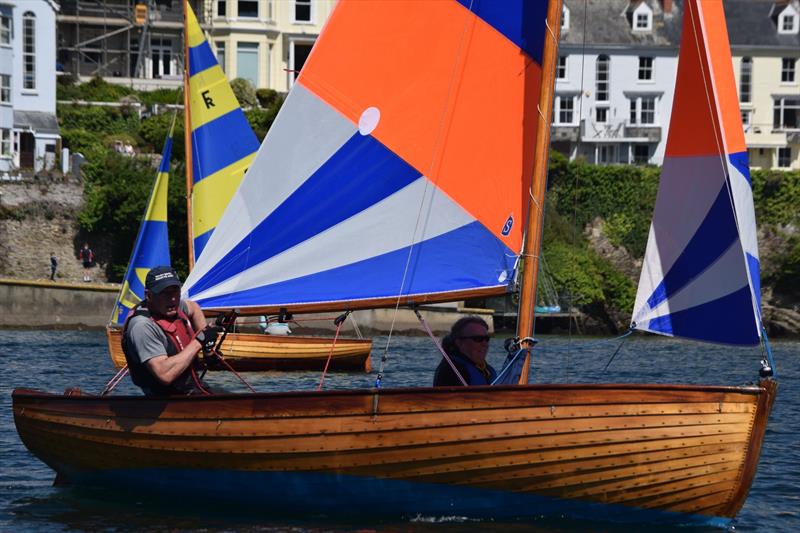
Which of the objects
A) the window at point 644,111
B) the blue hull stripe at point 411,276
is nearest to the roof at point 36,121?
the window at point 644,111

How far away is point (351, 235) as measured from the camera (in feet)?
42.6

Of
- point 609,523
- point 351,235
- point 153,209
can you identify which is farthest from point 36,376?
point 609,523

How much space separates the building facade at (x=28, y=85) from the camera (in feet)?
166

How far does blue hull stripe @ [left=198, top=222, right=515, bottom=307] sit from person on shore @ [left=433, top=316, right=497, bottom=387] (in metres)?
0.45

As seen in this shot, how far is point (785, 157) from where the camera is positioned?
6725 cm

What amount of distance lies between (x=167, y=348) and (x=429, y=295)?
244 cm

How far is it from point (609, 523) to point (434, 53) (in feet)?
15.0

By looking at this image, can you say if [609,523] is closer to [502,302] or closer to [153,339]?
[153,339]

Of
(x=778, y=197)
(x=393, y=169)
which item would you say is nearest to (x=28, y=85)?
(x=778, y=197)

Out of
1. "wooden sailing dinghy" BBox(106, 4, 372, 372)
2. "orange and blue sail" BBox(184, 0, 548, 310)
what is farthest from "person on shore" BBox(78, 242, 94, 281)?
"orange and blue sail" BBox(184, 0, 548, 310)

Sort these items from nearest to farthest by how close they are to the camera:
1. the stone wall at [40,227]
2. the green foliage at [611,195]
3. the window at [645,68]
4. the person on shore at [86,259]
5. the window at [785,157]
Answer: the stone wall at [40,227] < the person on shore at [86,259] < the green foliage at [611,195] < the window at [645,68] < the window at [785,157]

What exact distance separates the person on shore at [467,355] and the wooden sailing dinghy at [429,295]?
15.9 inches

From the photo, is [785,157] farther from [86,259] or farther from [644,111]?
[86,259]

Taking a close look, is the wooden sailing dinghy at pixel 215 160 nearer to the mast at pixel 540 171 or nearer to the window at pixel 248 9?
the mast at pixel 540 171
